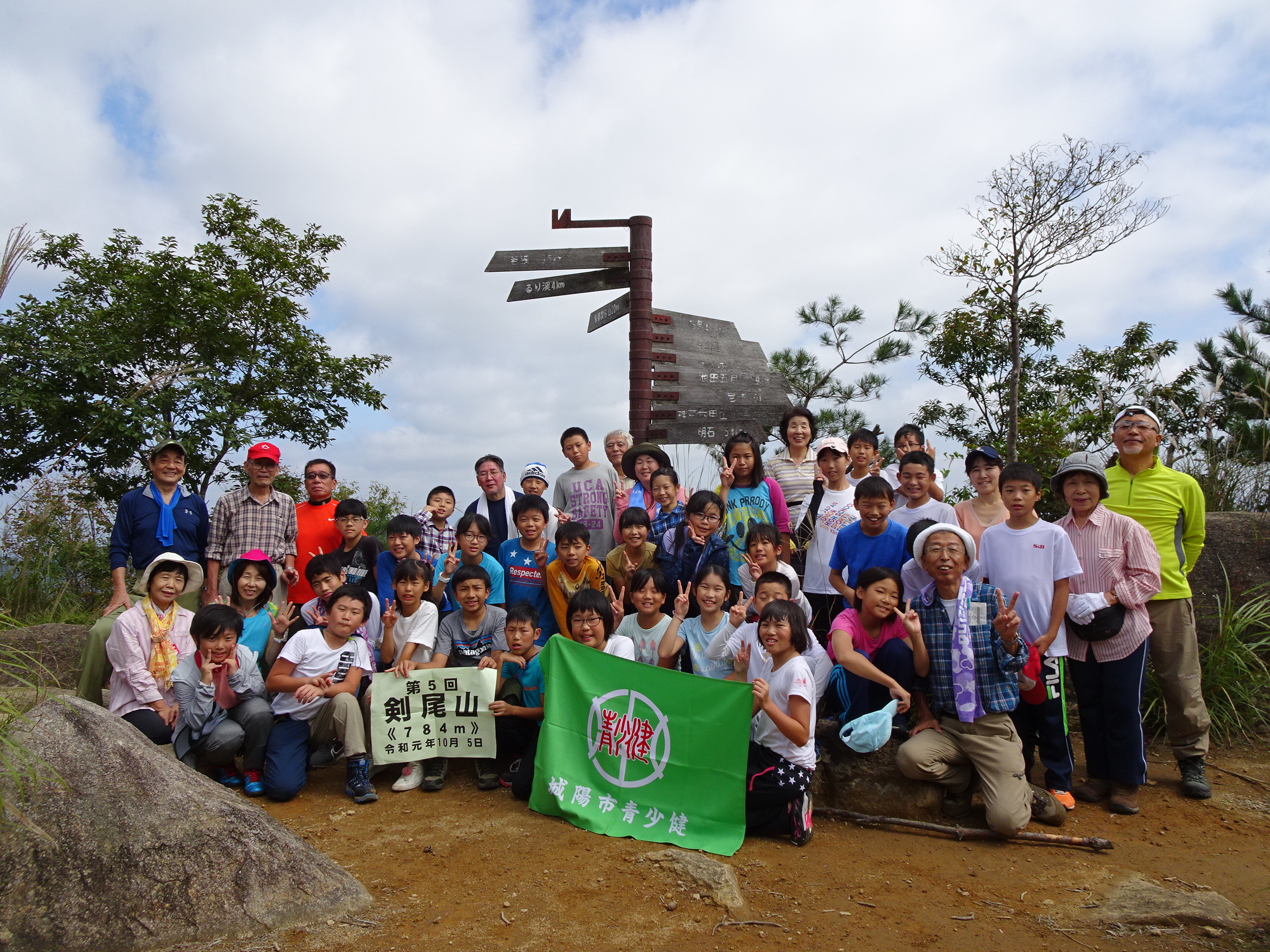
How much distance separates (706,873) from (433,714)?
2.15 metres

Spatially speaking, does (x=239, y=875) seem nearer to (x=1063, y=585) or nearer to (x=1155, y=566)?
(x=1063, y=585)

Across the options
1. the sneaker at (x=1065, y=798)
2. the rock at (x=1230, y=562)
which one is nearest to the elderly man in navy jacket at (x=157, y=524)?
the sneaker at (x=1065, y=798)

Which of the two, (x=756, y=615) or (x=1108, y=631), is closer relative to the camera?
(x=1108, y=631)

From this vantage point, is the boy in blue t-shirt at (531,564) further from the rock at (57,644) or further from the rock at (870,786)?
the rock at (57,644)

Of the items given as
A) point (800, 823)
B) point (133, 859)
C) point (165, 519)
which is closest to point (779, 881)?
point (800, 823)

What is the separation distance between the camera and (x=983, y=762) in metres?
4.22

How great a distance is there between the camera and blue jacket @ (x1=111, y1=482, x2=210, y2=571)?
5645 millimetres

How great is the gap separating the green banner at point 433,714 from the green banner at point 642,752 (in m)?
0.56

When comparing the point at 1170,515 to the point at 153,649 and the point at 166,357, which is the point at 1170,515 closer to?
the point at 153,649

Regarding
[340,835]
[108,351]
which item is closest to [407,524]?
[340,835]

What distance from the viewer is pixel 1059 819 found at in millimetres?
4285

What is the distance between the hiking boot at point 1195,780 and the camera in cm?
473

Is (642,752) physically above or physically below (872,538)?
below

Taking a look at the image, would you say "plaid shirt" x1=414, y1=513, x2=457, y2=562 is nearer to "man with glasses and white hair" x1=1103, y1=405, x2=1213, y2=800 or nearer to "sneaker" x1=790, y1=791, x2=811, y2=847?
"sneaker" x1=790, y1=791, x2=811, y2=847
